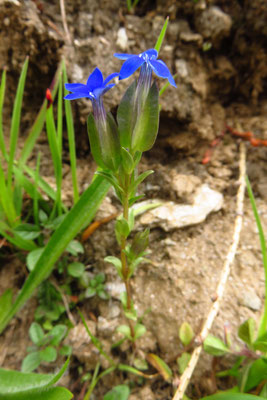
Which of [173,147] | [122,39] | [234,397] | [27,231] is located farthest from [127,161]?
[122,39]

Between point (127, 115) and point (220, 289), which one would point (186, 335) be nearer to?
point (220, 289)

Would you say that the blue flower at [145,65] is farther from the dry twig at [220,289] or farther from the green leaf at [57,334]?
the green leaf at [57,334]

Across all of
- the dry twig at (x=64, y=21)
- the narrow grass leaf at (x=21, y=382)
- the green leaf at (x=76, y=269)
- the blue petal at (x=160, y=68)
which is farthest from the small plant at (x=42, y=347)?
the dry twig at (x=64, y=21)

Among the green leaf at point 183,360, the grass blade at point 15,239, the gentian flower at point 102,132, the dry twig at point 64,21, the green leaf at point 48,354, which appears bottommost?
the green leaf at point 183,360

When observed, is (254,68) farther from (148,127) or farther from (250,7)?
(148,127)

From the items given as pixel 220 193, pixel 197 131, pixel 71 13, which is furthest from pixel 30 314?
pixel 71 13

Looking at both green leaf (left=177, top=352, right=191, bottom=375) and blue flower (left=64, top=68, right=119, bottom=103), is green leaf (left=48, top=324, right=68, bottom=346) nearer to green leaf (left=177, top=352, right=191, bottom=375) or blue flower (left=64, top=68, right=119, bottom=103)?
green leaf (left=177, top=352, right=191, bottom=375)

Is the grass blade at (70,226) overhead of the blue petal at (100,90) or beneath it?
beneath
